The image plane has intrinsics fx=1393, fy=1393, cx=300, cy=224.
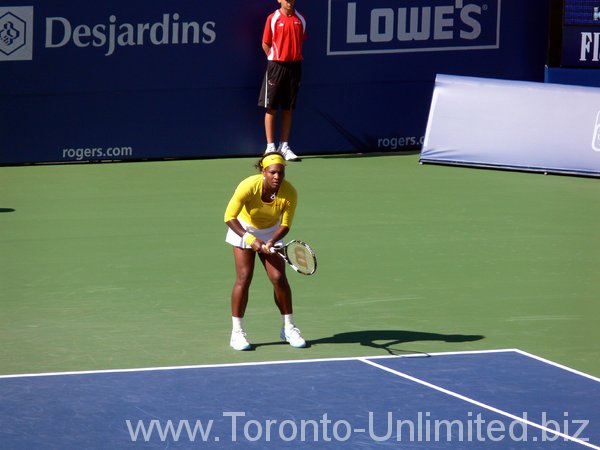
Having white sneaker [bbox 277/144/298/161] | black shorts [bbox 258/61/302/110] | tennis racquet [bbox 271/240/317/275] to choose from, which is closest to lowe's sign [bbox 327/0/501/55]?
black shorts [bbox 258/61/302/110]

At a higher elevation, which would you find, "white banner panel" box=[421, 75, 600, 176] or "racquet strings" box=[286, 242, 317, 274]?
"white banner panel" box=[421, 75, 600, 176]

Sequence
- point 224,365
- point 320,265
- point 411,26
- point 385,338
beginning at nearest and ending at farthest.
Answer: point 224,365 < point 385,338 < point 320,265 < point 411,26

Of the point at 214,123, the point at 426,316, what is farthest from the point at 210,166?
the point at 426,316

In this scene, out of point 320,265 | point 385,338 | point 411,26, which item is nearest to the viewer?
point 385,338

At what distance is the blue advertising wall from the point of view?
61.4 ft

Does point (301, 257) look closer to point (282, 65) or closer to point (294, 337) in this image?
point (294, 337)

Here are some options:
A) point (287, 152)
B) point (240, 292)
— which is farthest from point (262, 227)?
point (287, 152)

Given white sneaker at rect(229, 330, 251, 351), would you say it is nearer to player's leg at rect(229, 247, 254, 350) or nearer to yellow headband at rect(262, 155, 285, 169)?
player's leg at rect(229, 247, 254, 350)

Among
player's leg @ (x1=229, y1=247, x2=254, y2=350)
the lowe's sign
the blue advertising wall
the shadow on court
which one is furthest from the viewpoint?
the lowe's sign

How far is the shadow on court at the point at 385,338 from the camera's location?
1108 centimetres

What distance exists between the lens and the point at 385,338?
11266 millimetres

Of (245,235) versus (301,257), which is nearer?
(301,257)

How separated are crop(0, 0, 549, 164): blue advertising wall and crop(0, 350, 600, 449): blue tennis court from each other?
9285 mm

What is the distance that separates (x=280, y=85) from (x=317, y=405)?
33.9 feet
